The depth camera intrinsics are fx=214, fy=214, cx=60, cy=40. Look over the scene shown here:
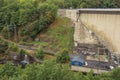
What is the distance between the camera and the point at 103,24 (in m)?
32.6

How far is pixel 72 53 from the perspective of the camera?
34.6 metres

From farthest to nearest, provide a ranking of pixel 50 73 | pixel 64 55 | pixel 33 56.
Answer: pixel 33 56, pixel 64 55, pixel 50 73

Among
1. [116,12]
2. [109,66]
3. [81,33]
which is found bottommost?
[109,66]

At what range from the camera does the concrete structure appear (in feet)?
103

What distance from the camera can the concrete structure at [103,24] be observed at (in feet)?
103

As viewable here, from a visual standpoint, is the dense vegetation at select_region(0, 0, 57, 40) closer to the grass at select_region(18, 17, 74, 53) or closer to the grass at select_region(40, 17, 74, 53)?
the grass at select_region(18, 17, 74, 53)

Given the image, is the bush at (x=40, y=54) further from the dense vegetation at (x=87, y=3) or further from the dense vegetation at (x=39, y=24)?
the dense vegetation at (x=87, y=3)

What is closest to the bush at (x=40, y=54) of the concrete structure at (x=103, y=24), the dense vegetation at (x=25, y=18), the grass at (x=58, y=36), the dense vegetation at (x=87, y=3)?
the grass at (x=58, y=36)

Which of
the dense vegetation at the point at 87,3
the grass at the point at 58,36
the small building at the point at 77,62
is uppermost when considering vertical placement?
the dense vegetation at the point at 87,3

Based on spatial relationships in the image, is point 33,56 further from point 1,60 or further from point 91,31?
point 91,31

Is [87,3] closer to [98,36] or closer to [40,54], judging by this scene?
[98,36]

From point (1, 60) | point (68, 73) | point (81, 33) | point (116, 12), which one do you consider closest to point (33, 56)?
point (1, 60)

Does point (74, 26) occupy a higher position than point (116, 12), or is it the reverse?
point (116, 12)

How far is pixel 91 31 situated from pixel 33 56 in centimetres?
1003
